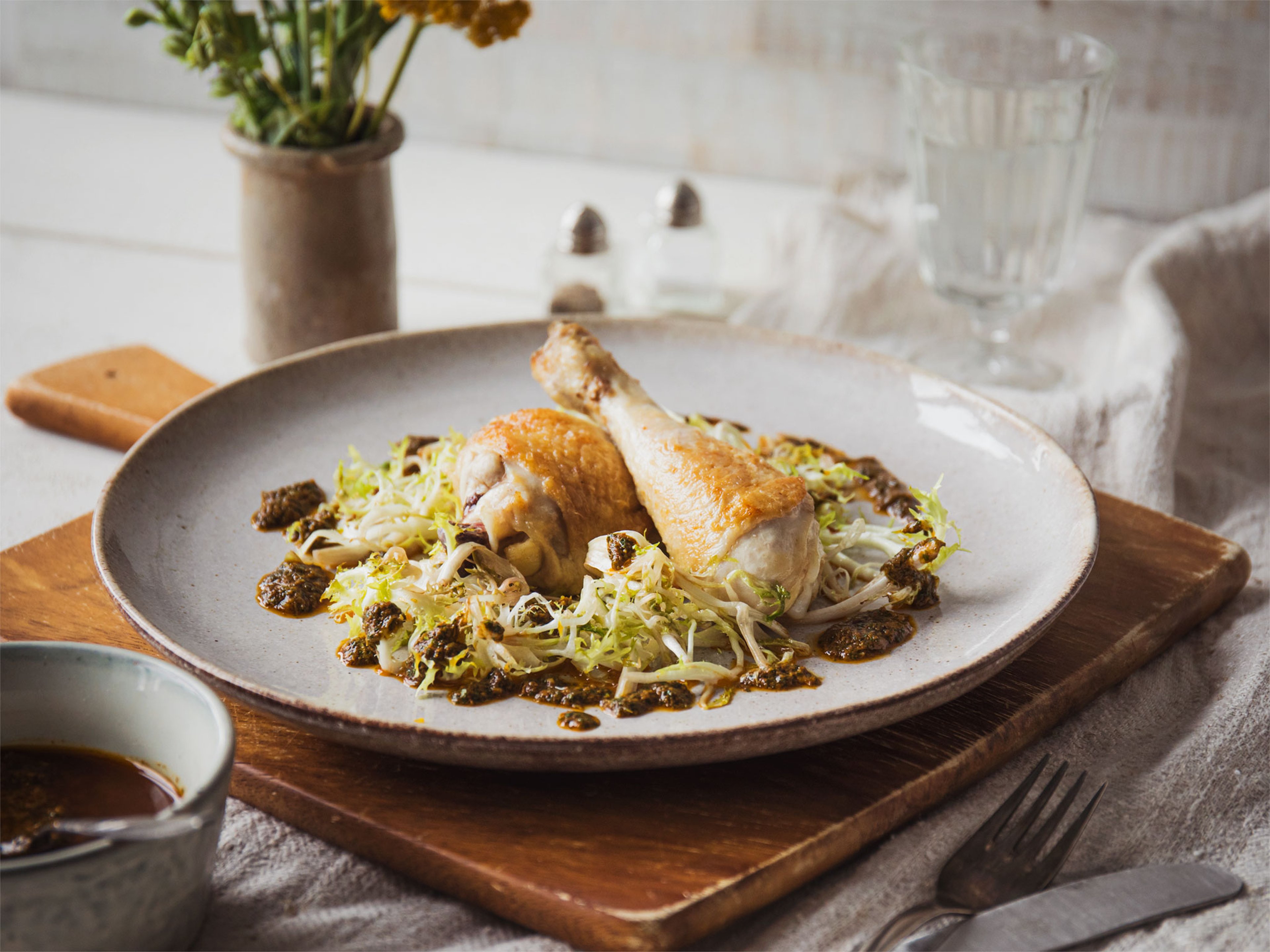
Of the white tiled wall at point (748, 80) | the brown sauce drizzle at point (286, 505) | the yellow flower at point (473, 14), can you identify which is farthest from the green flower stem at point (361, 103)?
the white tiled wall at point (748, 80)

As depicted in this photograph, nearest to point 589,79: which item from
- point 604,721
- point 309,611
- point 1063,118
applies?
point 1063,118

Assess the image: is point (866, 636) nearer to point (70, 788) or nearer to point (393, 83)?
point (70, 788)

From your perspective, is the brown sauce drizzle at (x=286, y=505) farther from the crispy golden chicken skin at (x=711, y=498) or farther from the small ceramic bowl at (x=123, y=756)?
the small ceramic bowl at (x=123, y=756)

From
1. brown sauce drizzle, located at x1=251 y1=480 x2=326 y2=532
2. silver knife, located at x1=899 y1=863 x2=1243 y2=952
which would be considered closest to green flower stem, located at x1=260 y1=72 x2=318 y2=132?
brown sauce drizzle, located at x1=251 y1=480 x2=326 y2=532

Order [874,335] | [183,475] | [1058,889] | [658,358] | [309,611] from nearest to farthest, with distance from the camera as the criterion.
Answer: [1058,889]
[309,611]
[183,475]
[658,358]
[874,335]

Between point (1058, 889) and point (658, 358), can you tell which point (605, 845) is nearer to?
point (1058, 889)

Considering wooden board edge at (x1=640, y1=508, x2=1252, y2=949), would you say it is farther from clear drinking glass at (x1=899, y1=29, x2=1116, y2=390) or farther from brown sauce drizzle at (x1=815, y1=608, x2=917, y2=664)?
clear drinking glass at (x1=899, y1=29, x2=1116, y2=390)
